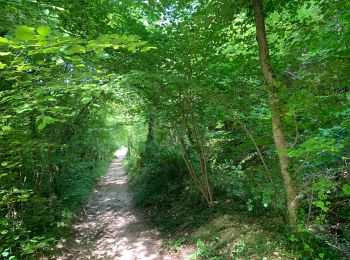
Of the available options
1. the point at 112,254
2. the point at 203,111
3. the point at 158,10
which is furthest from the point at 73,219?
the point at 158,10

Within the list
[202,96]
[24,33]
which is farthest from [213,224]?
[24,33]

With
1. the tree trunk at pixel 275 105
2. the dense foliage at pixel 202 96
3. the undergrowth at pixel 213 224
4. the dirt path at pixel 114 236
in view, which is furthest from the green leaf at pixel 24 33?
the dirt path at pixel 114 236

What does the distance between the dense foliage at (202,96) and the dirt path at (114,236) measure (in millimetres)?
536

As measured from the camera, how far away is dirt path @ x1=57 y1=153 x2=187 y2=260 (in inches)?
229

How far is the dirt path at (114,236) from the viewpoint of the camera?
5824 millimetres

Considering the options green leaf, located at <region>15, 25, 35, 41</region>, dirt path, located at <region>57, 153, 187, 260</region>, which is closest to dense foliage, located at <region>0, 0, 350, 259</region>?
green leaf, located at <region>15, 25, 35, 41</region>

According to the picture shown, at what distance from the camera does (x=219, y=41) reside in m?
5.00

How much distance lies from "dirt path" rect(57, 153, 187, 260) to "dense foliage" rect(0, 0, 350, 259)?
1.76 feet

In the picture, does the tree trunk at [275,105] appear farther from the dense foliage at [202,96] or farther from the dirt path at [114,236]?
the dirt path at [114,236]

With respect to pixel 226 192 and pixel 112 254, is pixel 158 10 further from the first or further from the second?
pixel 112 254

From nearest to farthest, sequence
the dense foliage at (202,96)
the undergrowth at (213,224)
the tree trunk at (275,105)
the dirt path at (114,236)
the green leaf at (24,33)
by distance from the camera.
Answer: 1. the green leaf at (24,33)
2. the dense foliage at (202,96)
3. the tree trunk at (275,105)
4. the undergrowth at (213,224)
5. the dirt path at (114,236)

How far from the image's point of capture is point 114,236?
6.96 metres

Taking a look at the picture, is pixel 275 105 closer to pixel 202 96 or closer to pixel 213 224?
pixel 202 96

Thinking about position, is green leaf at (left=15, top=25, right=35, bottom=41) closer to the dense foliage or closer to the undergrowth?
the dense foliage
